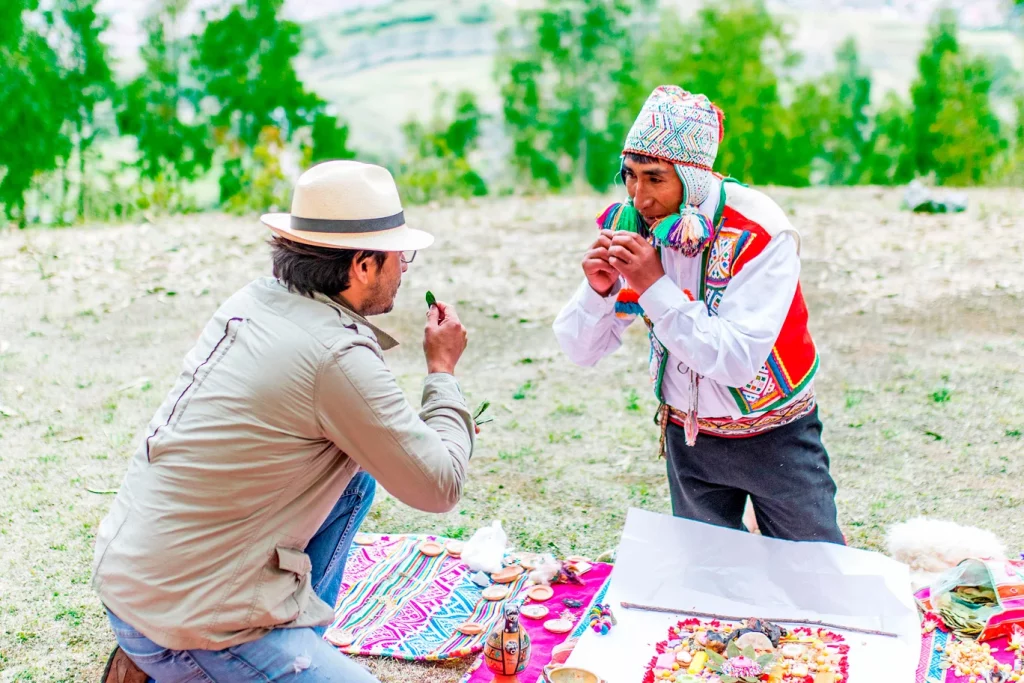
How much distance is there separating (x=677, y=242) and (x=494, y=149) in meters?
24.0

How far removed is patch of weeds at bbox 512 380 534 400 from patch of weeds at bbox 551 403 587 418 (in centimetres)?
26

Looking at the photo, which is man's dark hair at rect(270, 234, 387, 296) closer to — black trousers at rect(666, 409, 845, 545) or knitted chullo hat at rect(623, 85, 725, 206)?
knitted chullo hat at rect(623, 85, 725, 206)

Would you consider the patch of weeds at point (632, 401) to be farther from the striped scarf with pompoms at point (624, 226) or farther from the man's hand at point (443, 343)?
the man's hand at point (443, 343)

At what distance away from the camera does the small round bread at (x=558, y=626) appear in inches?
126

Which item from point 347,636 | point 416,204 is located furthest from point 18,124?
point 347,636

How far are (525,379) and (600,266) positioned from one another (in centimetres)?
319

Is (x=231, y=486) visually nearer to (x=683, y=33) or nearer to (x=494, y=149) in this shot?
(x=494, y=149)

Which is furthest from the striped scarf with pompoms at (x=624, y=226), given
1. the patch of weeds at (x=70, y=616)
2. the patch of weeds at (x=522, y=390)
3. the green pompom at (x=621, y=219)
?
the patch of weeds at (x=522, y=390)

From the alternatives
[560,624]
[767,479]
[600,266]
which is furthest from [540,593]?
[600,266]

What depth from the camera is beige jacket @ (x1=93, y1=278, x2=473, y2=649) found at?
2.02 m

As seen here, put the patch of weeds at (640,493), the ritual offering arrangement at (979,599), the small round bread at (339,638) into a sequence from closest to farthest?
the ritual offering arrangement at (979,599) → the small round bread at (339,638) → the patch of weeds at (640,493)

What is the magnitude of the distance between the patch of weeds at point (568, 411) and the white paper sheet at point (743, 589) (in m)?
2.11

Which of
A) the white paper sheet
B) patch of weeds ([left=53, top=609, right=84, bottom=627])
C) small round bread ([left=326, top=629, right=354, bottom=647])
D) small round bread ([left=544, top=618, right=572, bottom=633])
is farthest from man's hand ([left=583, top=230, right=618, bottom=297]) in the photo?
patch of weeds ([left=53, top=609, right=84, bottom=627])

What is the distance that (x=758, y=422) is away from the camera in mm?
2975
